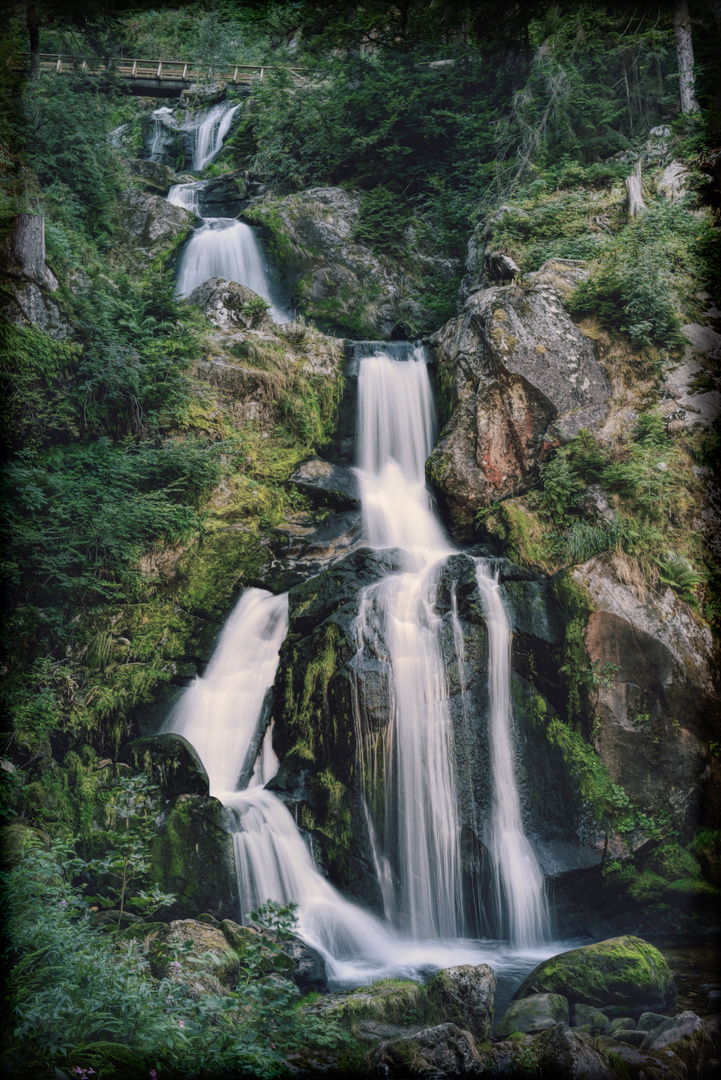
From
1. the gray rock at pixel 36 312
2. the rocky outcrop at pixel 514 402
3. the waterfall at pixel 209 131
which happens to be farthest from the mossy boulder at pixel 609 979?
the waterfall at pixel 209 131

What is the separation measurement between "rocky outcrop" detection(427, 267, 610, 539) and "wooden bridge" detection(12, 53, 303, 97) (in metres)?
5.47

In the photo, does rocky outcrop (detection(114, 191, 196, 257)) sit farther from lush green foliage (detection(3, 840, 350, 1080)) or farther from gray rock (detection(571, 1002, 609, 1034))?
gray rock (detection(571, 1002, 609, 1034))

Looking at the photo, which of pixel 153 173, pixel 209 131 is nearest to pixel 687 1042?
pixel 153 173

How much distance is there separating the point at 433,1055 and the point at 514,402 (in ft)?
18.8

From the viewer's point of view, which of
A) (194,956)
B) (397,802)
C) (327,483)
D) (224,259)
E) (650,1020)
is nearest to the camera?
(194,956)

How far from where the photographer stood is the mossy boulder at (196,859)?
4281mm

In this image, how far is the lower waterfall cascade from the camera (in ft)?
14.5

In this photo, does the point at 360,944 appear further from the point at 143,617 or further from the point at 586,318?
the point at 586,318

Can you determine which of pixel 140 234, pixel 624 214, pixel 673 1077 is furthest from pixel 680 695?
pixel 140 234

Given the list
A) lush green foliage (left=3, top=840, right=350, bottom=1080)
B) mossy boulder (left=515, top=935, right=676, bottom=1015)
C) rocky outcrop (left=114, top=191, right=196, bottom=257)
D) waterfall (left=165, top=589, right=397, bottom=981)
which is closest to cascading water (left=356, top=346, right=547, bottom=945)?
waterfall (left=165, top=589, right=397, bottom=981)

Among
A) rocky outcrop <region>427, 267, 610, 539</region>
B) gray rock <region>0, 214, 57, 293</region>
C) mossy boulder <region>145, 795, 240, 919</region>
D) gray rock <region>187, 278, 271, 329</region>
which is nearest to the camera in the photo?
mossy boulder <region>145, 795, 240, 919</region>

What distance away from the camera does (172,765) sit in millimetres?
4711

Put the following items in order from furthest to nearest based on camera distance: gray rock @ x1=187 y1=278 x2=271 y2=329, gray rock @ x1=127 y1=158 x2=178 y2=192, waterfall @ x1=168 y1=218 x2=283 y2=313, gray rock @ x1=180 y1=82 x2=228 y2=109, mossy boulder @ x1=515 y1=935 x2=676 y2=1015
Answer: gray rock @ x1=180 y1=82 x2=228 y2=109, gray rock @ x1=127 y1=158 x2=178 y2=192, waterfall @ x1=168 y1=218 x2=283 y2=313, gray rock @ x1=187 y1=278 x2=271 y2=329, mossy boulder @ x1=515 y1=935 x2=676 y2=1015

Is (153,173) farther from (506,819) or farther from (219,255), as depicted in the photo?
(506,819)
